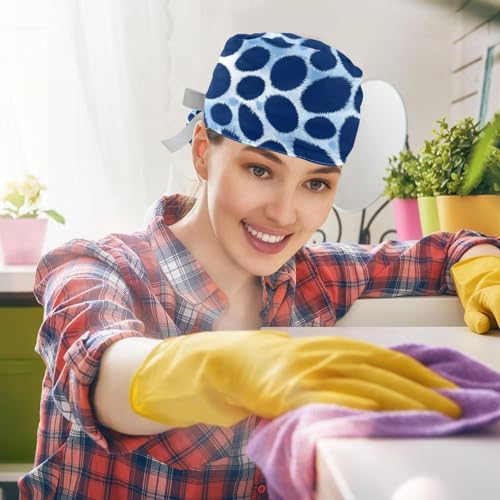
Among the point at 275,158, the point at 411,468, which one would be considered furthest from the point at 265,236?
the point at 411,468

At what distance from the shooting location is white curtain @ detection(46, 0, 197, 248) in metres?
1.97

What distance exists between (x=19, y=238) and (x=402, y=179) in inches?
37.5

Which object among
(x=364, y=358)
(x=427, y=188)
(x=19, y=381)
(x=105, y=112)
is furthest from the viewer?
(x=105, y=112)

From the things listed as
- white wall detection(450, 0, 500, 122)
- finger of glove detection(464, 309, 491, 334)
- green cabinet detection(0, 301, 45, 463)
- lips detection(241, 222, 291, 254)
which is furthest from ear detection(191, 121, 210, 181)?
white wall detection(450, 0, 500, 122)

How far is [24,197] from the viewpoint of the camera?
1901 mm

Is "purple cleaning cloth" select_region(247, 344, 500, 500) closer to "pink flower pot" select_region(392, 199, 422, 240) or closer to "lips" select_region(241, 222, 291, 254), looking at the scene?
"lips" select_region(241, 222, 291, 254)

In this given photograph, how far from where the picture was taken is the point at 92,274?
0.86 meters

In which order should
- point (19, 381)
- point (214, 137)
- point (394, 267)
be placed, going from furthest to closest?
point (19, 381) < point (394, 267) < point (214, 137)

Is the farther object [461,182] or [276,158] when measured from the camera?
[461,182]

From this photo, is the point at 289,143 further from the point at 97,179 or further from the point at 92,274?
the point at 97,179

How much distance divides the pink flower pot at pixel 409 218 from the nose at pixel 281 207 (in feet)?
2.48

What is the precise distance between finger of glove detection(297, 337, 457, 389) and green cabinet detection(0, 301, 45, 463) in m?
1.41

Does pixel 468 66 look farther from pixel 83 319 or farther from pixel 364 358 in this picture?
pixel 364 358

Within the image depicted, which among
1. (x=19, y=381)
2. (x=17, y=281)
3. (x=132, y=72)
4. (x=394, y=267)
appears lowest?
(x=19, y=381)
